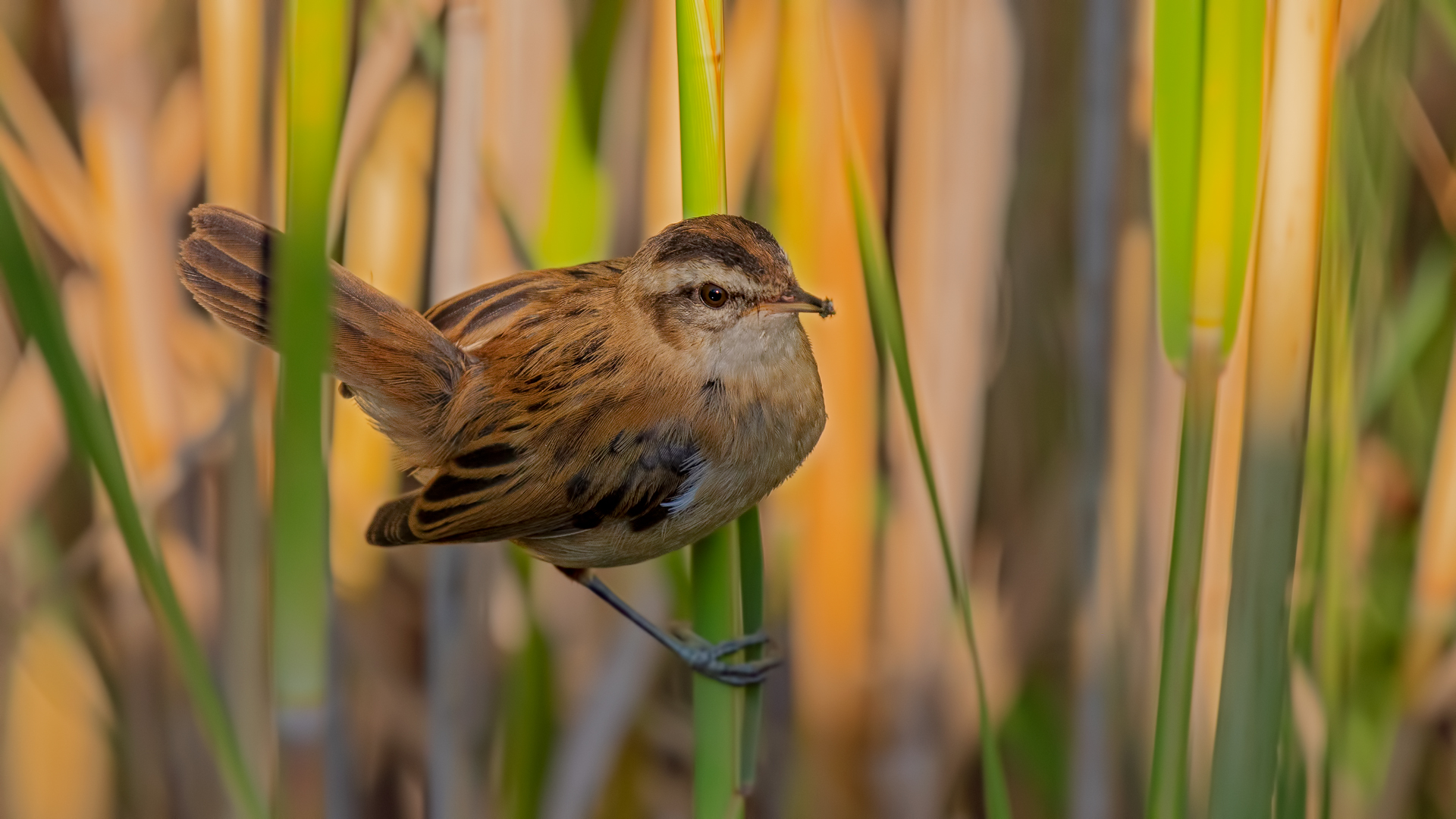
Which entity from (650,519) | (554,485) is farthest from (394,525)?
(650,519)

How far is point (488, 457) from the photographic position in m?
1.48

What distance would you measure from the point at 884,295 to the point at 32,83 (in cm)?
177

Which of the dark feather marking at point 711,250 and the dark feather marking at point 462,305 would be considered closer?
the dark feather marking at point 711,250

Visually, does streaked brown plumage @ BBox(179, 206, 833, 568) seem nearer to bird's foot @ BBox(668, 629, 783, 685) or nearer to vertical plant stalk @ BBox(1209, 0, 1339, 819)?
bird's foot @ BBox(668, 629, 783, 685)

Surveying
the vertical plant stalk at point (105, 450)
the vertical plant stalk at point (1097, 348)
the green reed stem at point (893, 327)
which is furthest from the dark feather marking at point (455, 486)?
the vertical plant stalk at point (1097, 348)

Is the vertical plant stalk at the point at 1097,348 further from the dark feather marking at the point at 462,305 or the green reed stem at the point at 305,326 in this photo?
the green reed stem at the point at 305,326

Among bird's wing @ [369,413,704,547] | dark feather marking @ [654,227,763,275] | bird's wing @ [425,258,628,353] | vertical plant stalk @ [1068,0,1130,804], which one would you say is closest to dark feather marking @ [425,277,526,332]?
bird's wing @ [425,258,628,353]

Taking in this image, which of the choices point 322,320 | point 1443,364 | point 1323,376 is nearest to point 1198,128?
point 1323,376

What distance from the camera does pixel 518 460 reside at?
146 centimetres

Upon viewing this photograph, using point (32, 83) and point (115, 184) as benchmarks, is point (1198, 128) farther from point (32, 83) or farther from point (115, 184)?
point (32, 83)

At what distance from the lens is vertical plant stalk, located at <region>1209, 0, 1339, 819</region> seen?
108cm

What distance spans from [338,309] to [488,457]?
0.87ft

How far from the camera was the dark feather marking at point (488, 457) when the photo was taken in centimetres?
147

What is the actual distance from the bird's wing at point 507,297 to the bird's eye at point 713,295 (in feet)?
0.62
